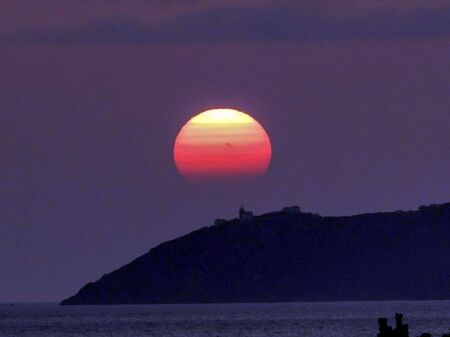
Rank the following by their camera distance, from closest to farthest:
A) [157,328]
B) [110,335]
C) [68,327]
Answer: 1. [110,335]
2. [157,328]
3. [68,327]

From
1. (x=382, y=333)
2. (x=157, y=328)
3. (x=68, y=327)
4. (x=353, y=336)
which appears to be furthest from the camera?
(x=68, y=327)

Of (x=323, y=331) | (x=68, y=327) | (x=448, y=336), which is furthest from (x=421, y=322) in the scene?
(x=448, y=336)

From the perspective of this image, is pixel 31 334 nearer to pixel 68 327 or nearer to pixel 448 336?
pixel 68 327

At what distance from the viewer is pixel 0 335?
561ft

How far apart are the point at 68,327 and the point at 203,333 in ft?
112

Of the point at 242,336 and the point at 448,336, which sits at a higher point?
the point at 242,336

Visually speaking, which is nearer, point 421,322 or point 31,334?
point 31,334

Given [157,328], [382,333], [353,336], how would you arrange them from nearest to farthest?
1. [382,333]
2. [353,336]
3. [157,328]

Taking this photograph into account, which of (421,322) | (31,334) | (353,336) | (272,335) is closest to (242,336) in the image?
(272,335)

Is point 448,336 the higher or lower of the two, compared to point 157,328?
lower

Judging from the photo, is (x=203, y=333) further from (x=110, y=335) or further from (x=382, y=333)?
(x=382, y=333)

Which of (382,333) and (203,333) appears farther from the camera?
(203,333)

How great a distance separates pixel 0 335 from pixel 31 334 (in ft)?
10.5

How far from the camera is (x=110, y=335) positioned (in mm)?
164125
